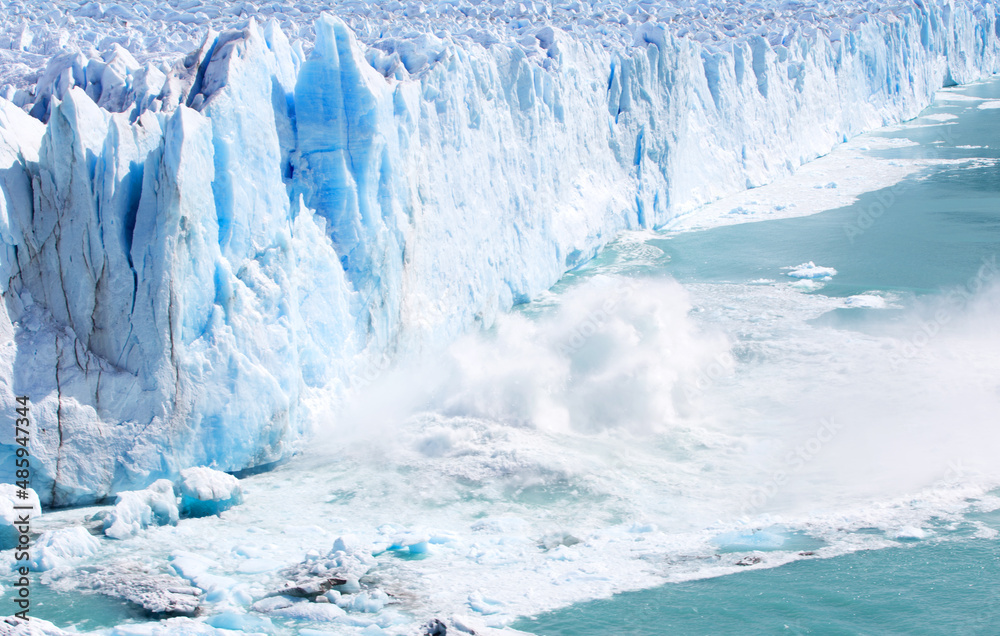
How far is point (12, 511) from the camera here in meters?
7.55

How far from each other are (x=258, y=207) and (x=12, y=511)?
12.0ft

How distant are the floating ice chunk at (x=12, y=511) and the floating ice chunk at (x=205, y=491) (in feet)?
3.83

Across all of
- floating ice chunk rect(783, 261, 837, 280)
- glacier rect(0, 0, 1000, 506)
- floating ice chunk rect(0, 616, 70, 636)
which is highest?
glacier rect(0, 0, 1000, 506)

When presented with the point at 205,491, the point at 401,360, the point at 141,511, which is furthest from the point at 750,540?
the point at 141,511

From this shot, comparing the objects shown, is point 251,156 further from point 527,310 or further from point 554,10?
point 554,10

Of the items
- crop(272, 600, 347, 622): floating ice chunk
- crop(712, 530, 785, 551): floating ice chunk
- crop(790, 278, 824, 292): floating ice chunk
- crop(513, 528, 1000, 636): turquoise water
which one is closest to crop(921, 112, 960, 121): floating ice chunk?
crop(790, 278, 824, 292): floating ice chunk

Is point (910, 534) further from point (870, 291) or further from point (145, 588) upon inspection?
point (870, 291)

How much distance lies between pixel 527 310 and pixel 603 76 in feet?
17.7

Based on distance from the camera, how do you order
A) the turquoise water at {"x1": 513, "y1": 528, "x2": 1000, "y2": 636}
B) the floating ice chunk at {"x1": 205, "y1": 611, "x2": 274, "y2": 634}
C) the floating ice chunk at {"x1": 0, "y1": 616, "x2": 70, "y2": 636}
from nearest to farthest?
1. the floating ice chunk at {"x1": 0, "y1": 616, "x2": 70, "y2": 636}
2. the floating ice chunk at {"x1": 205, "y1": 611, "x2": 274, "y2": 634}
3. the turquoise water at {"x1": 513, "y1": 528, "x2": 1000, "y2": 636}

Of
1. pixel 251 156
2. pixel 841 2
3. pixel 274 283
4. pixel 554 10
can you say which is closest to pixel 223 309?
pixel 274 283

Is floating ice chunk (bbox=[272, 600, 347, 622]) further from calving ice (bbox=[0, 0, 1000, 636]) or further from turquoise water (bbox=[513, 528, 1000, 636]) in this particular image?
turquoise water (bbox=[513, 528, 1000, 636])

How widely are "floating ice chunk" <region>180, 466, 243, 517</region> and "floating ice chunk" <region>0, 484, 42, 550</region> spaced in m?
1.17

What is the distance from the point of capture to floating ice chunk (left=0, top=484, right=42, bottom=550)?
7492mm

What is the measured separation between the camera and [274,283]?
945cm
